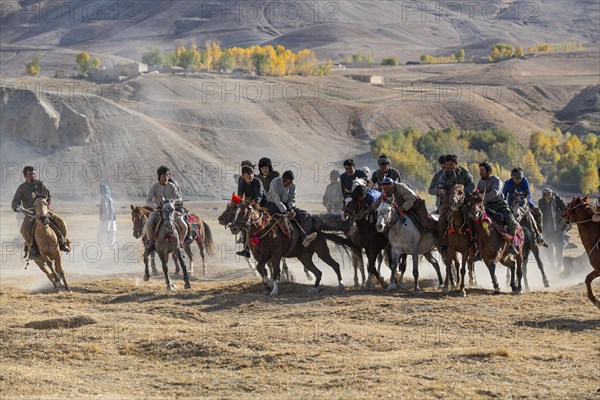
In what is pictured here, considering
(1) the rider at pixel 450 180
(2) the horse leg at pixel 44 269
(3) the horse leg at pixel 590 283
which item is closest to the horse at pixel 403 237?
(1) the rider at pixel 450 180

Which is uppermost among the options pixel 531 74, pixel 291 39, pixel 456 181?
pixel 291 39

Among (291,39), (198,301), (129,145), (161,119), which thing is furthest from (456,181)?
(291,39)

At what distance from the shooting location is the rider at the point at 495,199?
66.5 feet

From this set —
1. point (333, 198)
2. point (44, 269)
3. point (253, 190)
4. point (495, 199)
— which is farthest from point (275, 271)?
point (333, 198)

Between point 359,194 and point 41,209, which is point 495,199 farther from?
point 41,209

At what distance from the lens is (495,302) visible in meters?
19.2

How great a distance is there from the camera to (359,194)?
20.7 meters

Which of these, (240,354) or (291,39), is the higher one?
(291,39)

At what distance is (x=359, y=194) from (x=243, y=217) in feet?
6.96

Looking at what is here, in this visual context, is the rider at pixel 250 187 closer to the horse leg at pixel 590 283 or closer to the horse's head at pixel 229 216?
the horse's head at pixel 229 216

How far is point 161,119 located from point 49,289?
179 ft

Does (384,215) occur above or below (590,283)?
above

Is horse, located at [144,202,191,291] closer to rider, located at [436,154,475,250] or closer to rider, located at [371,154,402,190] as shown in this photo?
rider, located at [371,154,402,190]

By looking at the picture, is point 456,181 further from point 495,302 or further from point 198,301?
point 198,301
